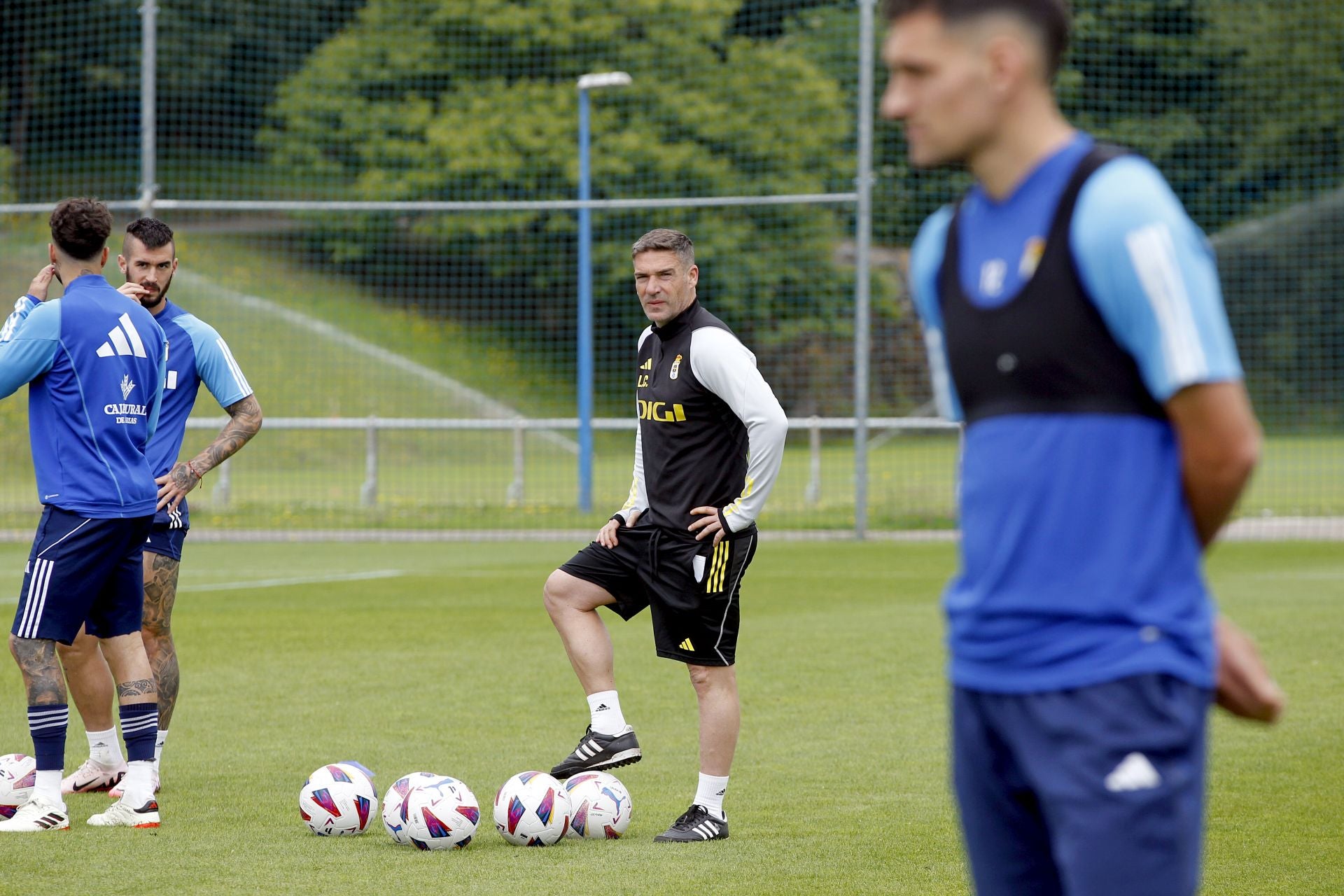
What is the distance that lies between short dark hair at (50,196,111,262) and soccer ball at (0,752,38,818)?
189cm

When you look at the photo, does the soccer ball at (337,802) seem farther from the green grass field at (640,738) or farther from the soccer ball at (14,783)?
the soccer ball at (14,783)

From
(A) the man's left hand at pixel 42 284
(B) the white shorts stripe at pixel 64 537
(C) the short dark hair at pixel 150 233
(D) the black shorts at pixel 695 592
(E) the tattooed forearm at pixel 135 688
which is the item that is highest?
(C) the short dark hair at pixel 150 233

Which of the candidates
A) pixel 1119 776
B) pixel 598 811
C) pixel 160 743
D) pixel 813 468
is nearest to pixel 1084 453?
pixel 1119 776

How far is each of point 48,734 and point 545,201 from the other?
19508mm

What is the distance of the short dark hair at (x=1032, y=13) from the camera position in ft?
7.55

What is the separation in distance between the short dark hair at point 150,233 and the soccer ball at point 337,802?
7.53 ft

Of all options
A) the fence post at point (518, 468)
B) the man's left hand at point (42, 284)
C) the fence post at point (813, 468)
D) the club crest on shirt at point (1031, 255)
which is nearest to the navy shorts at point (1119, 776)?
the club crest on shirt at point (1031, 255)

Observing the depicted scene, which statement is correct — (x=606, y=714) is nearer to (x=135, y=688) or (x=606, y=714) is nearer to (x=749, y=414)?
(x=749, y=414)

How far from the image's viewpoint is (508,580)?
48.3 feet

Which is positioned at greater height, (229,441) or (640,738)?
(229,441)

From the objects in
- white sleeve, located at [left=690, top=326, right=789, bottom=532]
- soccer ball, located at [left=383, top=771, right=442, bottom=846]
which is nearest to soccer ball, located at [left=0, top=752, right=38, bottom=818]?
soccer ball, located at [left=383, top=771, right=442, bottom=846]

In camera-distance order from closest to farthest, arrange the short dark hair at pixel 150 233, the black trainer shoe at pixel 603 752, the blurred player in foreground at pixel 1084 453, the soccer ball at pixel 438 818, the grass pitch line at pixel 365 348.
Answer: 1. the blurred player in foreground at pixel 1084 453
2. the soccer ball at pixel 438 818
3. the black trainer shoe at pixel 603 752
4. the short dark hair at pixel 150 233
5. the grass pitch line at pixel 365 348

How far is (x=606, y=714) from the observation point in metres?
6.38

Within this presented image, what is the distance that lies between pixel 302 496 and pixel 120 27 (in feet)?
38.1
